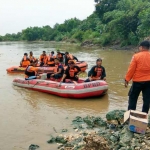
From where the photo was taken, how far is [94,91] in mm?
7770

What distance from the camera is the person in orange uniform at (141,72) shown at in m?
4.70

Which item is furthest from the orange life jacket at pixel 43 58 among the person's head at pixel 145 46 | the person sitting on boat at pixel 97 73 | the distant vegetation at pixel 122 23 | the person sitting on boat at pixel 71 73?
the distant vegetation at pixel 122 23

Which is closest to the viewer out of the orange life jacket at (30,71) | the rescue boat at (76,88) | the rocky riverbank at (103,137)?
the rocky riverbank at (103,137)

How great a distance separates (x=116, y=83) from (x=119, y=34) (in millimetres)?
19387

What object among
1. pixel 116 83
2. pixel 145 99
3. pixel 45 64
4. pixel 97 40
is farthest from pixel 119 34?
pixel 145 99

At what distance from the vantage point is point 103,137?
4230 mm

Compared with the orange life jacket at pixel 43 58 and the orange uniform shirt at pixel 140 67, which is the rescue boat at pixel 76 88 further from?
the orange life jacket at pixel 43 58

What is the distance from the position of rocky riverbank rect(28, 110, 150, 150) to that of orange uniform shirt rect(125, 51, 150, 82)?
0.89 metres

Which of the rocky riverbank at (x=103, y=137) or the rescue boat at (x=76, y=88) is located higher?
the rescue boat at (x=76, y=88)

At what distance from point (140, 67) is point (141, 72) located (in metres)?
0.10

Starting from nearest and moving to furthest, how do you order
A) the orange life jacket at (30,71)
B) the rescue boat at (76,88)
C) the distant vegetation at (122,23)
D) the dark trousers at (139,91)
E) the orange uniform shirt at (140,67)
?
the orange uniform shirt at (140,67) < the dark trousers at (139,91) < the rescue boat at (76,88) < the orange life jacket at (30,71) < the distant vegetation at (122,23)

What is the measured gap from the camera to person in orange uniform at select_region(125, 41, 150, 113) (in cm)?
470

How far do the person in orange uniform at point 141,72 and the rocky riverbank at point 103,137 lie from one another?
59 centimetres

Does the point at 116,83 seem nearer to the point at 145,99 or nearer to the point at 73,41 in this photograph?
the point at 145,99
